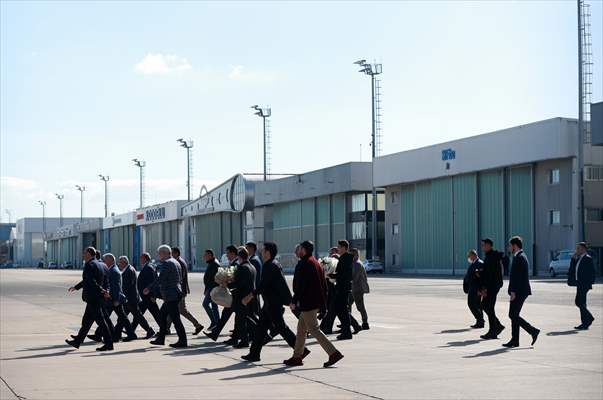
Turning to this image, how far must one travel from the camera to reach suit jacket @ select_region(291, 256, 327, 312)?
1457 centimetres

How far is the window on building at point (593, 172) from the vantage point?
217ft

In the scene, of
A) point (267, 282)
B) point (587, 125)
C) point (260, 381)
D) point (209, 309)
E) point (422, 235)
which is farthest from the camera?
point (422, 235)

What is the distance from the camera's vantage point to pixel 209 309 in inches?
818

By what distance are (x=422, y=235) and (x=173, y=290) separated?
6247cm

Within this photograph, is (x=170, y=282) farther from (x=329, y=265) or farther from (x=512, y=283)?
(x=512, y=283)

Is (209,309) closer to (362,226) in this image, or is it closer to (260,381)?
(260,381)

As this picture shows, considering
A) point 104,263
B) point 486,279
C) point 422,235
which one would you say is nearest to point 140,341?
point 104,263

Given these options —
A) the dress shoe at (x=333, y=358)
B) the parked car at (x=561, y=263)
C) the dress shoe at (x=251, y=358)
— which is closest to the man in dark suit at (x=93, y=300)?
the dress shoe at (x=251, y=358)

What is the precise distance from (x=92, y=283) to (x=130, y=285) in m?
2.55

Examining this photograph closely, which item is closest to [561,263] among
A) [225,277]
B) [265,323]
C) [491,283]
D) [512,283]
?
[491,283]

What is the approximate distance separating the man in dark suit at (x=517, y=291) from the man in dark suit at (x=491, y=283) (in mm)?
1470

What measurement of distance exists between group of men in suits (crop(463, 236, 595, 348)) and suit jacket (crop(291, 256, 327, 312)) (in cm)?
384

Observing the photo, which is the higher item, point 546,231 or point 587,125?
point 587,125

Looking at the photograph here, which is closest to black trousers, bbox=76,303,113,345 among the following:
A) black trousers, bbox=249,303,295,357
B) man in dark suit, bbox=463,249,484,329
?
black trousers, bbox=249,303,295,357
